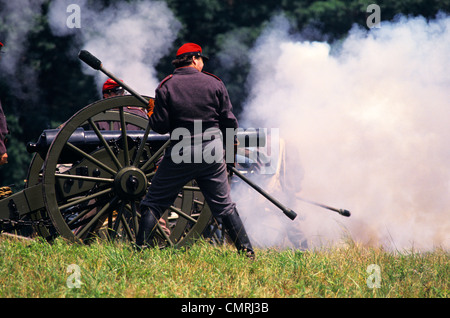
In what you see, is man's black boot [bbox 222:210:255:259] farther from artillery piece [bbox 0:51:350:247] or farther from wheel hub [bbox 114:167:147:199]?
wheel hub [bbox 114:167:147:199]

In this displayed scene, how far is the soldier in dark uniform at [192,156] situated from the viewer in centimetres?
406

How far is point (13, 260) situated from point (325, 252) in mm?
2149

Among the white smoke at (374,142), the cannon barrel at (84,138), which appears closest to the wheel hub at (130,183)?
the cannon barrel at (84,138)

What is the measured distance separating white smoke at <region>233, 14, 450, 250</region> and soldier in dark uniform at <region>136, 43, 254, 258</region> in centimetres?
230

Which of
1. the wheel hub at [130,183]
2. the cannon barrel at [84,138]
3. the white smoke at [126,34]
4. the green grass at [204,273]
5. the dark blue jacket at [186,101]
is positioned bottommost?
the green grass at [204,273]

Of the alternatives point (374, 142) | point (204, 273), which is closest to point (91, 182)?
point (204, 273)

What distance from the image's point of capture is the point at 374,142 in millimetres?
7781

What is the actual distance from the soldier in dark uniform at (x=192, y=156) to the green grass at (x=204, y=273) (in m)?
0.22

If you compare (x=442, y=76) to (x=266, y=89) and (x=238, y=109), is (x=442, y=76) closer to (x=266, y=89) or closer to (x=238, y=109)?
(x=266, y=89)

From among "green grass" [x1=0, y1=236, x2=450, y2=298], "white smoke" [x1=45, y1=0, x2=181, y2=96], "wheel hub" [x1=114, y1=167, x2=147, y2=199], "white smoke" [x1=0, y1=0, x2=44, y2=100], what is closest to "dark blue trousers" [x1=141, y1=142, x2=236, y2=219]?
"wheel hub" [x1=114, y1=167, x2=147, y2=199]

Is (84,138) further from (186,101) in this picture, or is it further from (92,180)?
(186,101)

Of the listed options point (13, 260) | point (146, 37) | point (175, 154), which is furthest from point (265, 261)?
point (146, 37)

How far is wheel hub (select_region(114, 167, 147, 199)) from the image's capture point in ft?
14.0

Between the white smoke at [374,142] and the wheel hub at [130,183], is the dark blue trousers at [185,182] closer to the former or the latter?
the wheel hub at [130,183]
